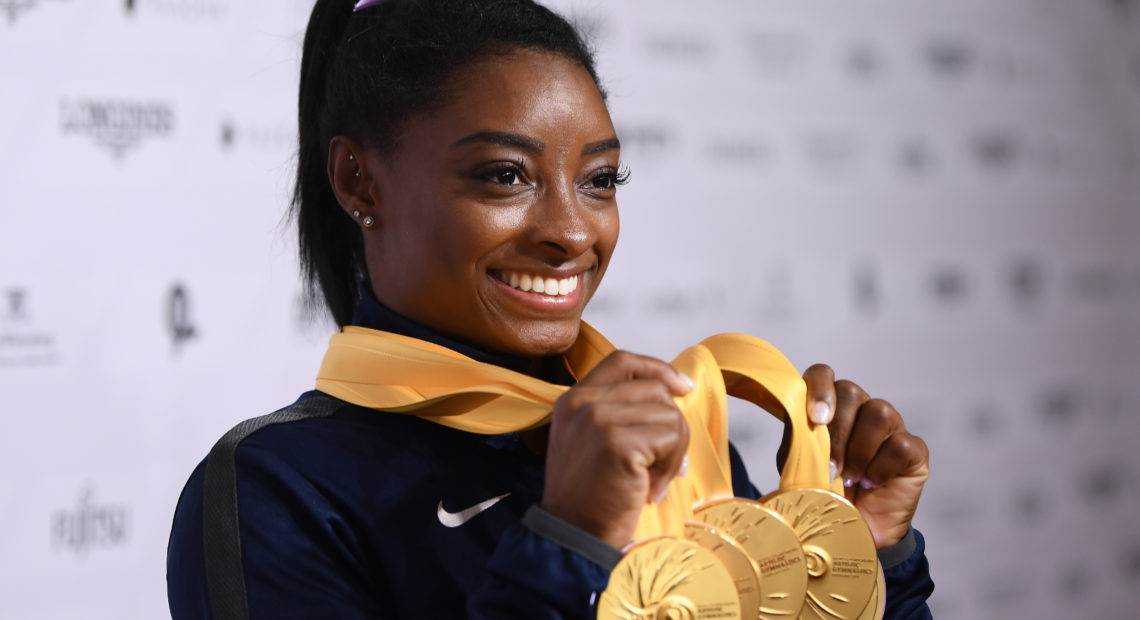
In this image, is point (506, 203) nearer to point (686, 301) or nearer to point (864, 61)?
point (686, 301)

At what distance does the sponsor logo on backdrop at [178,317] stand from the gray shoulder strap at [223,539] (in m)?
0.83

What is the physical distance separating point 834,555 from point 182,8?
130 cm

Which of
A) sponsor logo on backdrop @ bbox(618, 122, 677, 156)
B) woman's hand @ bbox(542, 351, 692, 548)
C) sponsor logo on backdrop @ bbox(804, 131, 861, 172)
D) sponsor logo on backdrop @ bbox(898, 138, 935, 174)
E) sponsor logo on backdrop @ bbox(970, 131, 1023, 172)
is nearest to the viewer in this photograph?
woman's hand @ bbox(542, 351, 692, 548)

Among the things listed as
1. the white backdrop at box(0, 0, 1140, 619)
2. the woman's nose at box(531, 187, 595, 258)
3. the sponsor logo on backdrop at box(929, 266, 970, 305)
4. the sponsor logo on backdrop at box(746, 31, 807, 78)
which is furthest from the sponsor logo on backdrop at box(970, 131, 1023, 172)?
the woman's nose at box(531, 187, 595, 258)

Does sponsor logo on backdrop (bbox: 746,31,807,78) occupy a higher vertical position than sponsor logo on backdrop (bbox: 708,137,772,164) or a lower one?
higher

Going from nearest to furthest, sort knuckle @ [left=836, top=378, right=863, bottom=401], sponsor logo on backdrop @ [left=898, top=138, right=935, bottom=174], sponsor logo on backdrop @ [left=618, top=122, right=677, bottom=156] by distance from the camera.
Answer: knuckle @ [left=836, top=378, right=863, bottom=401], sponsor logo on backdrop @ [left=618, top=122, right=677, bottom=156], sponsor logo on backdrop @ [left=898, top=138, right=935, bottom=174]

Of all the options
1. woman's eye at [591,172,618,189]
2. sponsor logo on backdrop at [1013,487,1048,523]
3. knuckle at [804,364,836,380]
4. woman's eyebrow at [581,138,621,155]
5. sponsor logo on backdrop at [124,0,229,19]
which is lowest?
sponsor logo on backdrop at [1013,487,1048,523]

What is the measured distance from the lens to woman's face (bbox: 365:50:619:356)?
83 cm

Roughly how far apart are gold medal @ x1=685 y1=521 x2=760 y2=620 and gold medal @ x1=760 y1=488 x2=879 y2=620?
62 millimetres

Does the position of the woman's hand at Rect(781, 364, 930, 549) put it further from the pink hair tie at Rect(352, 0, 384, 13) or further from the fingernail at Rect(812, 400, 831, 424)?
the pink hair tie at Rect(352, 0, 384, 13)

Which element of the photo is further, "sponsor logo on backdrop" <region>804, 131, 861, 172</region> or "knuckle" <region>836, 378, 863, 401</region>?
"sponsor logo on backdrop" <region>804, 131, 861, 172</region>

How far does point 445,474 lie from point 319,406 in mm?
139

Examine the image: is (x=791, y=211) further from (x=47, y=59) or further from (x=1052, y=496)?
(x=47, y=59)

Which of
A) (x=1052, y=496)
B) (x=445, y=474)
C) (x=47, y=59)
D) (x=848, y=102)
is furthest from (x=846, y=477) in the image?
(x=1052, y=496)
